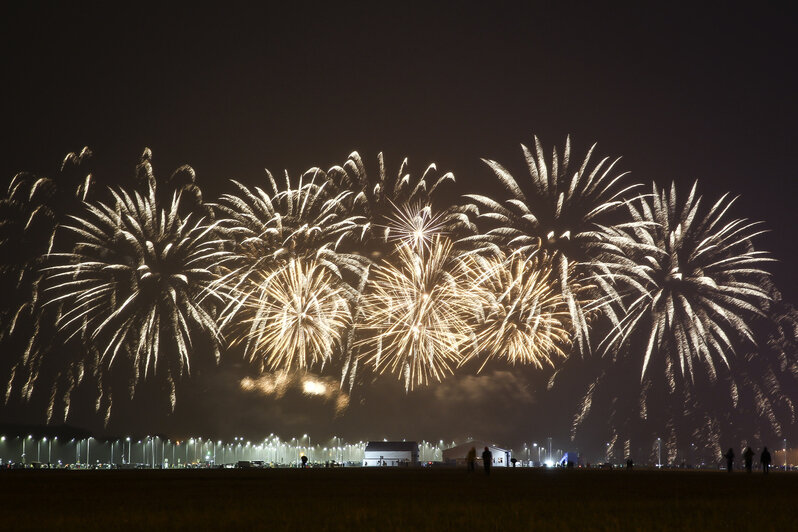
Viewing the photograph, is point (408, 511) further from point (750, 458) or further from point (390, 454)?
point (390, 454)

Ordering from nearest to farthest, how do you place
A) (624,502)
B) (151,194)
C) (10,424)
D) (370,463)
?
(624,502)
(151,194)
(370,463)
(10,424)

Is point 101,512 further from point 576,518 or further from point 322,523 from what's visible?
point 576,518

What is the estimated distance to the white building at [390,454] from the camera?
144 meters

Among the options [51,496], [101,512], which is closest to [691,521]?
[101,512]

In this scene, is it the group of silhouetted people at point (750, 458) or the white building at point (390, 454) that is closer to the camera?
the group of silhouetted people at point (750, 458)

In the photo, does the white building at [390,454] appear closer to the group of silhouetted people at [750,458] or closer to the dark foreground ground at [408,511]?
the group of silhouetted people at [750,458]

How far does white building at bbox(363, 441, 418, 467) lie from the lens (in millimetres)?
144375

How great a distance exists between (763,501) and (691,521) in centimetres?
823

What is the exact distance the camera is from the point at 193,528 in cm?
1939

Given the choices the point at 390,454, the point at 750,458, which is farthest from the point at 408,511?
the point at 390,454

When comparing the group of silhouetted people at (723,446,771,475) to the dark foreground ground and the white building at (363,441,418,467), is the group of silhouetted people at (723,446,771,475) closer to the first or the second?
the dark foreground ground

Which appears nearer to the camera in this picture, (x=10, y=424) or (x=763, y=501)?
(x=763, y=501)

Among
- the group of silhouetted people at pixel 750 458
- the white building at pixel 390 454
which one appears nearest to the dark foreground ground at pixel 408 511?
the group of silhouetted people at pixel 750 458

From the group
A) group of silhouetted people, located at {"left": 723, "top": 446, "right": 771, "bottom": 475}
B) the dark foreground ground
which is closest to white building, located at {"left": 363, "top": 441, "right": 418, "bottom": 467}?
group of silhouetted people, located at {"left": 723, "top": 446, "right": 771, "bottom": 475}
